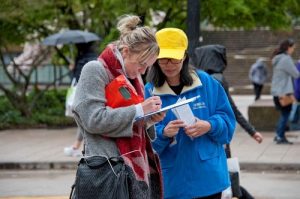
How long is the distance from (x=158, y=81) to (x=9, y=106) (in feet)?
51.5

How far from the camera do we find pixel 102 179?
164 inches

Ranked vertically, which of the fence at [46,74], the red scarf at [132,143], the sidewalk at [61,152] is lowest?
the fence at [46,74]

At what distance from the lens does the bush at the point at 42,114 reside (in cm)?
1917

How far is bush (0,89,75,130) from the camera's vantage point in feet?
62.9

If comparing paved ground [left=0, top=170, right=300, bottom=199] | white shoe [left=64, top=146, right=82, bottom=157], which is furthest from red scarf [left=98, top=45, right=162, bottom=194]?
white shoe [left=64, top=146, right=82, bottom=157]

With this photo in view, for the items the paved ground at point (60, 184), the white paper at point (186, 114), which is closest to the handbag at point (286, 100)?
the paved ground at point (60, 184)

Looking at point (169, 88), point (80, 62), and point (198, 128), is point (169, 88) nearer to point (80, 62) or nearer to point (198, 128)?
point (198, 128)

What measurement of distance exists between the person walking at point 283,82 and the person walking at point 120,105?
10.8 metres


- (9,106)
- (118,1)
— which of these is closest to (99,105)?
(118,1)

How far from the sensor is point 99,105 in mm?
4164

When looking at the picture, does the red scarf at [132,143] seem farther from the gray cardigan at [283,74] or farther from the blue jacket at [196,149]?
the gray cardigan at [283,74]

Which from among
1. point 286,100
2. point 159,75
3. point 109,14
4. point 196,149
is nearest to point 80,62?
point 286,100

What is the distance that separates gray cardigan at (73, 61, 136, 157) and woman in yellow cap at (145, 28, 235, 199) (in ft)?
2.41

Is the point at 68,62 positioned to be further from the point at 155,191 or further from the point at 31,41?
the point at 155,191
